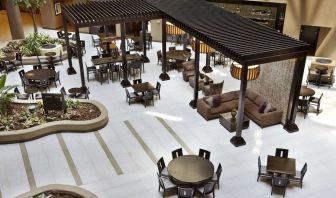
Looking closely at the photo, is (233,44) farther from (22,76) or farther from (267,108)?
(22,76)

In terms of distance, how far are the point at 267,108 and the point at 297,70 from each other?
6.86ft

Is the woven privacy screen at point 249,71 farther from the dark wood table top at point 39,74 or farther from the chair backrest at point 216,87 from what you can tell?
the dark wood table top at point 39,74

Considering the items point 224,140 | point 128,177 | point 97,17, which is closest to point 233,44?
point 224,140

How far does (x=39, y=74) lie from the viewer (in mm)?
17797

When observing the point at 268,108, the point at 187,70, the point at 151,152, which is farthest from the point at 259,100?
the point at 151,152

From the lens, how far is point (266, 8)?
22.6m

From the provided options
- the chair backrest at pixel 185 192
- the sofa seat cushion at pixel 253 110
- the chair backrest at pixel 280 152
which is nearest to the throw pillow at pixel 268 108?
the sofa seat cushion at pixel 253 110

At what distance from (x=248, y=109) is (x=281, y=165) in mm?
4250

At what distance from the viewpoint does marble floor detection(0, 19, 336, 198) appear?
457 inches

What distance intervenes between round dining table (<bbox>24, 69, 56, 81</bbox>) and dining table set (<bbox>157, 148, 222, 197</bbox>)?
8875 mm

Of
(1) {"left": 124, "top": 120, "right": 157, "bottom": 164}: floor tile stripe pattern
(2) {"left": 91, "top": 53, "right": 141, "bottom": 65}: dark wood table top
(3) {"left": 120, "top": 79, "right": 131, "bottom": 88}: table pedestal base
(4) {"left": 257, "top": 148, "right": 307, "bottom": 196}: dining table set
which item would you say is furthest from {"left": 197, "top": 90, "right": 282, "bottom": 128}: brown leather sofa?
(2) {"left": 91, "top": 53, "right": 141, "bottom": 65}: dark wood table top

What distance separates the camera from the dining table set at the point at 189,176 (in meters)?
10.8

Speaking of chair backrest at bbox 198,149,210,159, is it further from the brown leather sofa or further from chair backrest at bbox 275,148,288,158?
the brown leather sofa

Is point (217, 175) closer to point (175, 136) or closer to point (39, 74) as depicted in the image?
point (175, 136)
